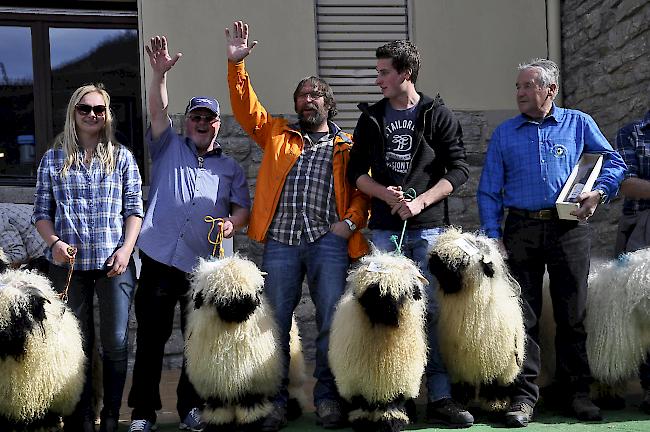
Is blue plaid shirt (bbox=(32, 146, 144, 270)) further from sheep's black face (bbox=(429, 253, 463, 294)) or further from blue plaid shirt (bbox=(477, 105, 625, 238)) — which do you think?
blue plaid shirt (bbox=(477, 105, 625, 238))

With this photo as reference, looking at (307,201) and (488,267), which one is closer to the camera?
(488,267)

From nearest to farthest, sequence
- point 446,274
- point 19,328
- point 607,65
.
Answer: point 19,328 < point 446,274 < point 607,65

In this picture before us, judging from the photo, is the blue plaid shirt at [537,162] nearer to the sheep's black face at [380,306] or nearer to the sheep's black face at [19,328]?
the sheep's black face at [380,306]

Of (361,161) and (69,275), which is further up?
(361,161)

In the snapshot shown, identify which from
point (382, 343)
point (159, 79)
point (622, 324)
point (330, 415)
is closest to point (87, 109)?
point (159, 79)

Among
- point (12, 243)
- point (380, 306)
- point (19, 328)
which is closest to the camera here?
point (19, 328)

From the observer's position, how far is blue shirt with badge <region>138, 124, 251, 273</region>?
194 inches

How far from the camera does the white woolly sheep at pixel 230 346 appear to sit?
4523mm

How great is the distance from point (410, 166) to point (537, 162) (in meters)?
0.82

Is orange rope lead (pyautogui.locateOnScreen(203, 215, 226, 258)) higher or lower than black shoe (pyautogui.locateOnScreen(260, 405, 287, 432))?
higher

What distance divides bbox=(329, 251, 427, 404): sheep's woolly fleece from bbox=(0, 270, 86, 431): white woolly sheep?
1588 mm

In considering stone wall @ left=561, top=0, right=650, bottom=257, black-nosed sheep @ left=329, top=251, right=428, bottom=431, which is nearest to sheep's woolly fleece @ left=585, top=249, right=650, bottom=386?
black-nosed sheep @ left=329, top=251, right=428, bottom=431

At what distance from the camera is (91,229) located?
4.68 meters

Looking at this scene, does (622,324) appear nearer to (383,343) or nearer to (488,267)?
(488,267)
